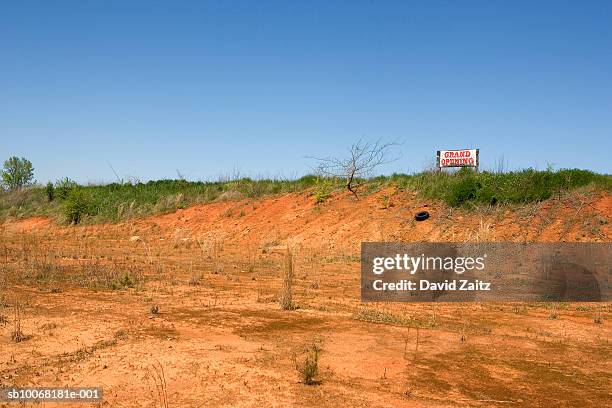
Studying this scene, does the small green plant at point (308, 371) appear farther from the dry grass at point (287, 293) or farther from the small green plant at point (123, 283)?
the small green plant at point (123, 283)

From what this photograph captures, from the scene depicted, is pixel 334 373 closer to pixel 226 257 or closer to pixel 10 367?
pixel 10 367

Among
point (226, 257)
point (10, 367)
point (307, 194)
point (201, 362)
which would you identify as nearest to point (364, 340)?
point (201, 362)

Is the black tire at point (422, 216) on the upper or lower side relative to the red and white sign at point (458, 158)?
lower

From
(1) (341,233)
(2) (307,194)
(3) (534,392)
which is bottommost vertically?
(3) (534,392)

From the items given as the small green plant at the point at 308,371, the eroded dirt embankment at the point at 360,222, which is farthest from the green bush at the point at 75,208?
the small green plant at the point at 308,371

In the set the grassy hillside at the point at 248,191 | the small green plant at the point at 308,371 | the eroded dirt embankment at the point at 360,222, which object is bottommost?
the small green plant at the point at 308,371

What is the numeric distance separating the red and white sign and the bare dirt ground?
12120 millimetres

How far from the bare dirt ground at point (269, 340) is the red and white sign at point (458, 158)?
12.1 m

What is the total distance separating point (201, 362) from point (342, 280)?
7.97 metres

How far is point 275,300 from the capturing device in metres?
10.5

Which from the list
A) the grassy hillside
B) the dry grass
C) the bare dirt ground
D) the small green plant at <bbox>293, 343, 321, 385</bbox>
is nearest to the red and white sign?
the grassy hillside

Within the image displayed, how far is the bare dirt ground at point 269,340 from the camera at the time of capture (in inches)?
216

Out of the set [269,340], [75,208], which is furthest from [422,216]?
[75,208]

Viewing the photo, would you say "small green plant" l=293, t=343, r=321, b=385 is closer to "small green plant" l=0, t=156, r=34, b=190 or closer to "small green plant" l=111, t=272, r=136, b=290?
"small green plant" l=111, t=272, r=136, b=290
